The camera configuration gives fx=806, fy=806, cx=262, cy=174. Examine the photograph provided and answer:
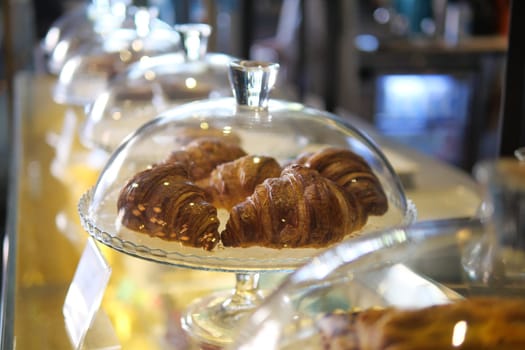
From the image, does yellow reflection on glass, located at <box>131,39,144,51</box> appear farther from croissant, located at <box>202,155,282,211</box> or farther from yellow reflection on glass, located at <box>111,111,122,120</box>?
croissant, located at <box>202,155,282,211</box>

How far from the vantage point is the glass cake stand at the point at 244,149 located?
54 cm

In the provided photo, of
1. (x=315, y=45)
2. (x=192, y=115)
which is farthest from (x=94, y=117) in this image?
(x=315, y=45)

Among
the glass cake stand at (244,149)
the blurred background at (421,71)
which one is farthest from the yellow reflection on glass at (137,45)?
the blurred background at (421,71)

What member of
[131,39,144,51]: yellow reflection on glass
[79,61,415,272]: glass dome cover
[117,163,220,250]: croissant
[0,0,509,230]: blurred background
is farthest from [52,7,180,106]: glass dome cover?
[0,0,509,230]: blurred background

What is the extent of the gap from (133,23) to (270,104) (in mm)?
883

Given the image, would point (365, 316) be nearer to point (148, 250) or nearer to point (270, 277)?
point (148, 250)

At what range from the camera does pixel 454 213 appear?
93 cm

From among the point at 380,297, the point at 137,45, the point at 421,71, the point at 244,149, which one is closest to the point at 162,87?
the point at 137,45

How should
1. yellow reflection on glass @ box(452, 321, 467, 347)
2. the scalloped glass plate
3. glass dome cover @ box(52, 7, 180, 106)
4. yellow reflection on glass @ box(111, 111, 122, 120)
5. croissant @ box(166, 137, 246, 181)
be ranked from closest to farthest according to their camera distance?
yellow reflection on glass @ box(452, 321, 467, 347), the scalloped glass plate, croissant @ box(166, 137, 246, 181), yellow reflection on glass @ box(111, 111, 122, 120), glass dome cover @ box(52, 7, 180, 106)

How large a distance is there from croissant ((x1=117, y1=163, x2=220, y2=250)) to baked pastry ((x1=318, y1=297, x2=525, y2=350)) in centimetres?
19

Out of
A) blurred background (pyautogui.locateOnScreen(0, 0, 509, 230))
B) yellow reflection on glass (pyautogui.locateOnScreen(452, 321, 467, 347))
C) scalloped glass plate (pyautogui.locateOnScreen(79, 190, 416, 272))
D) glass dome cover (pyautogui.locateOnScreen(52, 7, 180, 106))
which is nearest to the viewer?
yellow reflection on glass (pyautogui.locateOnScreen(452, 321, 467, 347))

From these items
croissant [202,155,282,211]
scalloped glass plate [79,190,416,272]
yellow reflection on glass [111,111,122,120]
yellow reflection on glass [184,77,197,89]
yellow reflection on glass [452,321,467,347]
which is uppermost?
yellow reflection on glass [452,321,467,347]

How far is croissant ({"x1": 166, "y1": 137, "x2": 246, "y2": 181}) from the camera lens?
2.08 ft

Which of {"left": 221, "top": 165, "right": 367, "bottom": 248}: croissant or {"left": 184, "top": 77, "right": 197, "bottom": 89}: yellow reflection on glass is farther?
{"left": 184, "top": 77, "right": 197, "bottom": 89}: yellow reflection on glass
